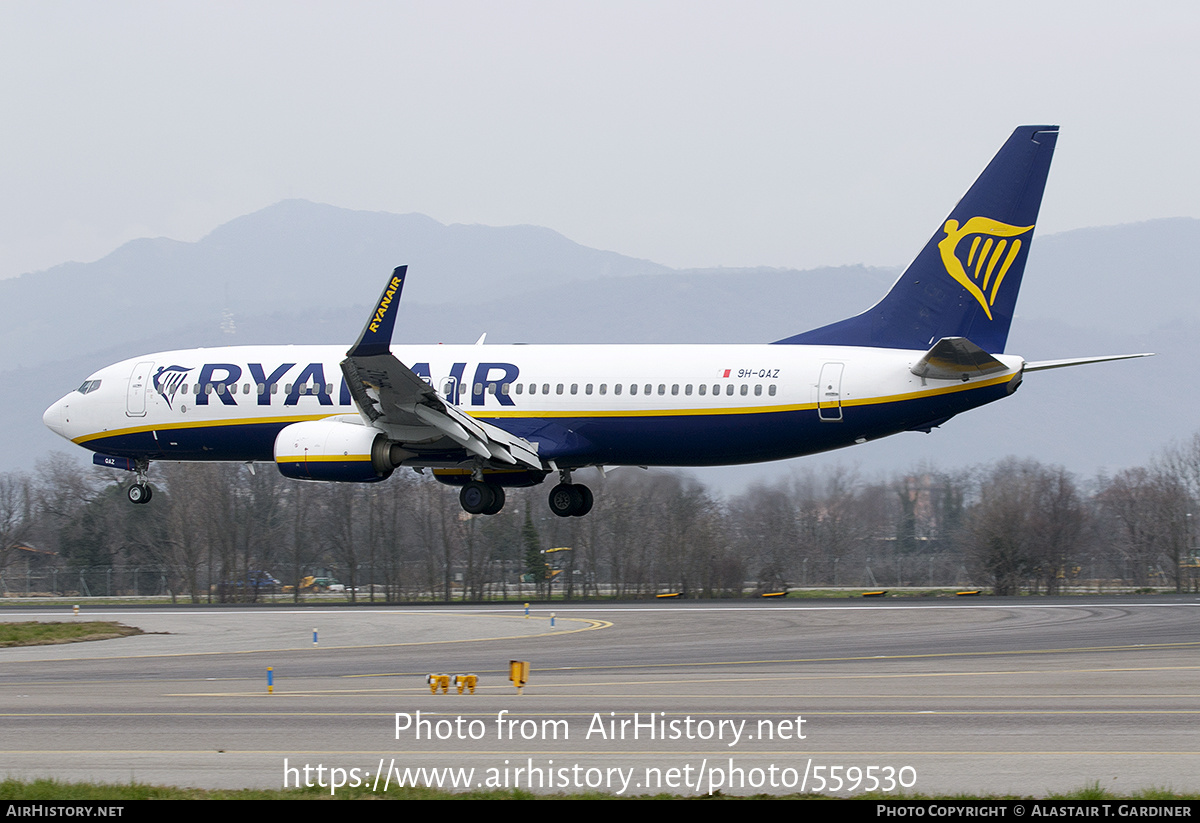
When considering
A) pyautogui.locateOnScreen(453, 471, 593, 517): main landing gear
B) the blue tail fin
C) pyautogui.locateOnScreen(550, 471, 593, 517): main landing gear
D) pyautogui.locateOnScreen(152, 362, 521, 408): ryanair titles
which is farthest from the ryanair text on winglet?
the blue tail fin

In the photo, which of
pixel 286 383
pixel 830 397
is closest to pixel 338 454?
pixel 286 383

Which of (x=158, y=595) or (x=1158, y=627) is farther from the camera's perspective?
(x=158, y=595)

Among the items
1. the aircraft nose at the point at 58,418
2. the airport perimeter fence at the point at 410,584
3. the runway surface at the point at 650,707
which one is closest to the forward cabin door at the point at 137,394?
the aircraft nose at the point at 58,418

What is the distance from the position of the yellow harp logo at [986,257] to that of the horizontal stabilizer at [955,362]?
8.17 ft

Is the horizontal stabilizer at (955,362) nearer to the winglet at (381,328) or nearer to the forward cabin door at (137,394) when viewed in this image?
the winglet at (381,328)

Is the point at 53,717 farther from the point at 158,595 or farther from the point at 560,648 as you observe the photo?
the point at 158,595

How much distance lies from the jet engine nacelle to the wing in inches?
18.2

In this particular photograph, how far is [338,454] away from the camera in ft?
115

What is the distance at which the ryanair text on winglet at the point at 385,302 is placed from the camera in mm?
31266

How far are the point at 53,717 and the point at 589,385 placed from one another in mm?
17800

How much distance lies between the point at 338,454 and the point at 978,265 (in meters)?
17.2

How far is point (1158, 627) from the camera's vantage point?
3453cm

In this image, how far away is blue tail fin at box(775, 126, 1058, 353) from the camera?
33.2 m
